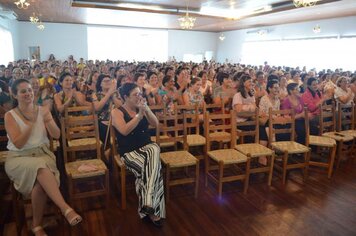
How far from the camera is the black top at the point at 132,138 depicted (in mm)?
2693

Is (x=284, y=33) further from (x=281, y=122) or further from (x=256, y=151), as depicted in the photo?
(x=256, y=151)

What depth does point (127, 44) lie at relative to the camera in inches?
690

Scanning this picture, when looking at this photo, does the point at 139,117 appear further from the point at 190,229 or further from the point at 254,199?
the point at 254,199

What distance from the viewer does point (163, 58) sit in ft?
61.5

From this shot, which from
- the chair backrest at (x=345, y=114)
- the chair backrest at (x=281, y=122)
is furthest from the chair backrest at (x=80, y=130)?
the chair backrest at (x=345, y=114)

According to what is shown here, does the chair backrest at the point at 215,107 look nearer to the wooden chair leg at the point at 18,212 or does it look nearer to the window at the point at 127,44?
the wooden chair leg at the point at 18,212

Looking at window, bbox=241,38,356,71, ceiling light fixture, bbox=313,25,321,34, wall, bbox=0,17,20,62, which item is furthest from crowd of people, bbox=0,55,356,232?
wall, bbox=0,17,20,62

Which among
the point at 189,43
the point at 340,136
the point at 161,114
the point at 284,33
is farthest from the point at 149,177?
the point at 189,43

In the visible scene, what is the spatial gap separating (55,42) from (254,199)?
51.2ft

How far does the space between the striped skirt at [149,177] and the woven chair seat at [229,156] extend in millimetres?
699

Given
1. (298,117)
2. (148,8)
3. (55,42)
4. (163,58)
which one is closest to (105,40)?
(55,42)

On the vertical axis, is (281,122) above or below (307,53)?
below

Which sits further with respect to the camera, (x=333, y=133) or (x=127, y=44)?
(x=127, y=44)

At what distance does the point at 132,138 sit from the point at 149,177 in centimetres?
46
